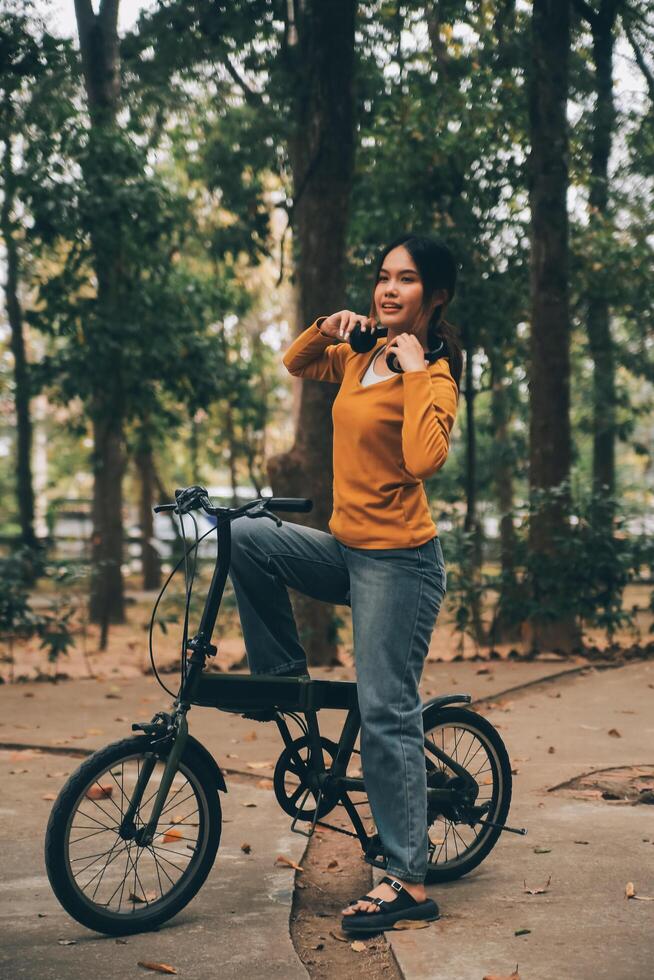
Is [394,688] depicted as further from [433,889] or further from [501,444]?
[501,444]

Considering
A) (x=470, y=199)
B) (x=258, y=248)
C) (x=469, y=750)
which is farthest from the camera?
(x=258, y=248)

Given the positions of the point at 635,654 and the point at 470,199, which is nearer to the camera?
the point at 635,654

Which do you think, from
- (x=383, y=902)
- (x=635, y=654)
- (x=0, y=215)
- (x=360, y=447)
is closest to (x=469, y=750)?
(x=383, y=902)

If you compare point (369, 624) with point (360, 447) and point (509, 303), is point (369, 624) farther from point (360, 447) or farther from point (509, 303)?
point (509, 303)

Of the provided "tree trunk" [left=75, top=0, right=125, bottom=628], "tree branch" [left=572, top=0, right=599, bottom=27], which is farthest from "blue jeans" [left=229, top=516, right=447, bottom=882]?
"tree branch" [left=572, top=0, right=599, bottom=27]

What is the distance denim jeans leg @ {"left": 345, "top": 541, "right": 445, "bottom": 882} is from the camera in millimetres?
3736

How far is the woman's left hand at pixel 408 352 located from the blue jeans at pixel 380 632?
60 centimetres

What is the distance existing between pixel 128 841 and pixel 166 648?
11526mm

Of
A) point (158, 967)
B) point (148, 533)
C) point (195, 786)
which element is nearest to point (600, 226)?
point (195, 786)

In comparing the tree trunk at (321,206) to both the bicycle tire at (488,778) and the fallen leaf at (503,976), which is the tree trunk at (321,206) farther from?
A: the fallen leaf at (503,976)

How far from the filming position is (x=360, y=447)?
3.73 m

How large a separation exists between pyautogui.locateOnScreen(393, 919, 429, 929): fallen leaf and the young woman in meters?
0.02

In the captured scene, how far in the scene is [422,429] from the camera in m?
3.47

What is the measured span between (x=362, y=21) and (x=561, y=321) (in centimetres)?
521
